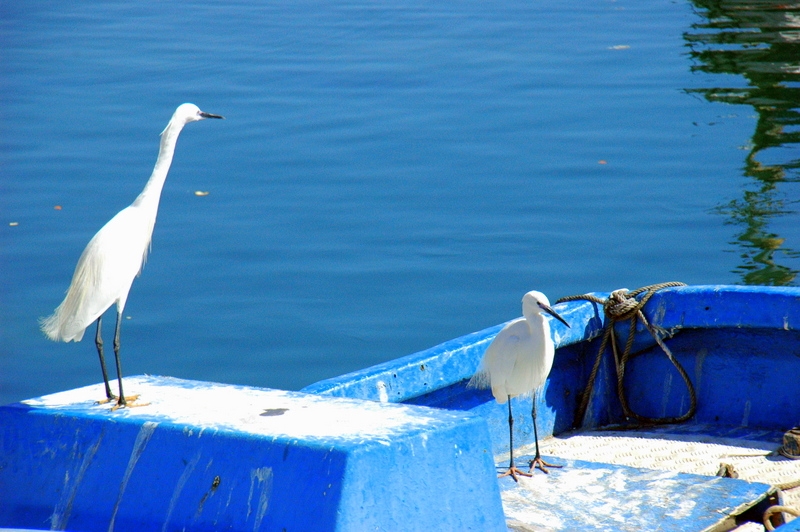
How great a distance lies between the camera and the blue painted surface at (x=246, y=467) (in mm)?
2783

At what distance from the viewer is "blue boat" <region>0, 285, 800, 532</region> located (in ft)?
9.33

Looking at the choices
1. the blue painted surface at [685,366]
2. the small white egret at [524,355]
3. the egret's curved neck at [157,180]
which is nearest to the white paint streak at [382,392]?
the blue painted surface at [685,366]

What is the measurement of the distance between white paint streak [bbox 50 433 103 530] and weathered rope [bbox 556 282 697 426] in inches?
106

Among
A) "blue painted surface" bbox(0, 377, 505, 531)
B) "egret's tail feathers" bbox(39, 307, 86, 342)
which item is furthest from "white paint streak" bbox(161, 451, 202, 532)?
"egret's tail feathers" bbox(39, 307, 86, 342)

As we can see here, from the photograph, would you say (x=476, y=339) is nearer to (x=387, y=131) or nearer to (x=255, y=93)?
(x=387, y=131)

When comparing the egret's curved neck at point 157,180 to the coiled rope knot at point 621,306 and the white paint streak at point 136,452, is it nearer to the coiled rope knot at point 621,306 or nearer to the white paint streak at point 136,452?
the white paint streak at point 136,452

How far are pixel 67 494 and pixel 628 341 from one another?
2.91 metres

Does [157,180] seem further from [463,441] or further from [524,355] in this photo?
[524,355]

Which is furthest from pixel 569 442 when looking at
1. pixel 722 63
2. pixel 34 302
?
pixel 722 63

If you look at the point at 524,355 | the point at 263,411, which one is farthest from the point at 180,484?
the point at 524,355

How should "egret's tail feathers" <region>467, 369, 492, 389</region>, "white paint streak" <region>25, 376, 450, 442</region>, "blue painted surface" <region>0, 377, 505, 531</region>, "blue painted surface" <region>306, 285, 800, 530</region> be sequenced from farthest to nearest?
"blue painted surface" <region>306, 285, 800, 530</region> < "egret's tail feathers" <region>467, 369, 492, 389</region> < "white paint streak" <region>25, 376, 450, 442</region> < "blue painted surface" <region>0, 377, 505, 531</region>

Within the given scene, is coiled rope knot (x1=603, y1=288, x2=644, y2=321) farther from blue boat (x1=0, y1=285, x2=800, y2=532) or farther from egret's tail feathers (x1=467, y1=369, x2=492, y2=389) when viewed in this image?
egret's tail feathers (x1=467, y1=369, x2=492, y2=389)

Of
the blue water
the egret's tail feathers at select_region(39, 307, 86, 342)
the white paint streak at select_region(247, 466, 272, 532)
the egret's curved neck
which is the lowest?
the blue water

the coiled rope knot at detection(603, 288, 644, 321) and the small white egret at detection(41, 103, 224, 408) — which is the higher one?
the small white egret at detection(41, 103, 224, 408)
